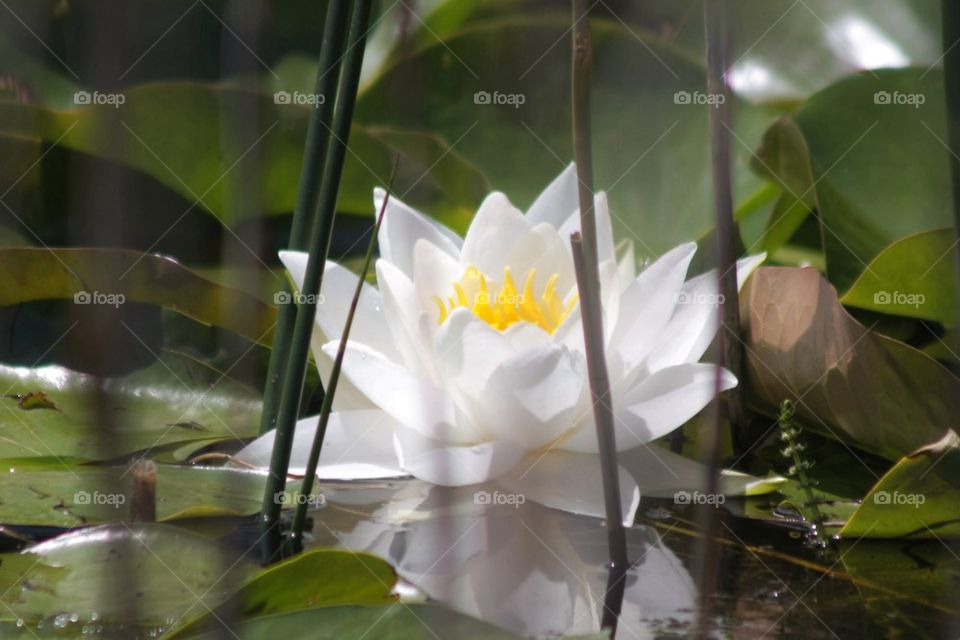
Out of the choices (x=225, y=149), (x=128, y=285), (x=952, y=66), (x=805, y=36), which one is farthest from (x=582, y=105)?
(x=805, y=36)

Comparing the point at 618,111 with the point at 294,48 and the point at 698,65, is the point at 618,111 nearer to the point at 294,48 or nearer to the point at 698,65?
the point at 698,65

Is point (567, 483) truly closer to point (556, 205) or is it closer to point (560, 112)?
point (556, 205)

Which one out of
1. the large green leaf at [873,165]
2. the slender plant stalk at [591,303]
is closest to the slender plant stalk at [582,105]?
the slender plant stalk at [591,303]

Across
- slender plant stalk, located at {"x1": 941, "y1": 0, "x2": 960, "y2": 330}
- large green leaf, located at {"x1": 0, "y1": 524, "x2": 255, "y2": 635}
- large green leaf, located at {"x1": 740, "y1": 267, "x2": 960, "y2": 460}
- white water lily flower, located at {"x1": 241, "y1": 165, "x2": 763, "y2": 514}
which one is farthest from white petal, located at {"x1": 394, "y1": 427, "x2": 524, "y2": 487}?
slender plant stalk, located at {"x1": 941, "y1": 0, "x2": 960, "y2": 330}

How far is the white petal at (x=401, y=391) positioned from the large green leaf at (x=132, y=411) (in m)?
0.13

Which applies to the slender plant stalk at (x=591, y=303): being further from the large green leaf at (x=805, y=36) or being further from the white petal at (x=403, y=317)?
the large green leaf at (x=805, y=36)

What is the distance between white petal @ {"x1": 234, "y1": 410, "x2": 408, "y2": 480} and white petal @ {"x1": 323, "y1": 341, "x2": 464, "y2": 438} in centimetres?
2

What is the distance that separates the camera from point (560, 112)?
0.83 meters

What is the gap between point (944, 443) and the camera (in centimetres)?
44

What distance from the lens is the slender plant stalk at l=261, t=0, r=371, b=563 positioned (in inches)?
14.5

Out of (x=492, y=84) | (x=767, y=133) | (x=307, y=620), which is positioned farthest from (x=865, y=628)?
(x=492, y=84)

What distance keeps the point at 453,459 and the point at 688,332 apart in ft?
0.56

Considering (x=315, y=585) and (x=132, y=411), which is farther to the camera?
(x=132, y=411)

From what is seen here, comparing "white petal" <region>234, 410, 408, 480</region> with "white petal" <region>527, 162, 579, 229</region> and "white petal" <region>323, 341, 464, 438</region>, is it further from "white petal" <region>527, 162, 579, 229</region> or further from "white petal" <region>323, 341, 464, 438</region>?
"white petal" <region>527, 162, 579, 229</region>
